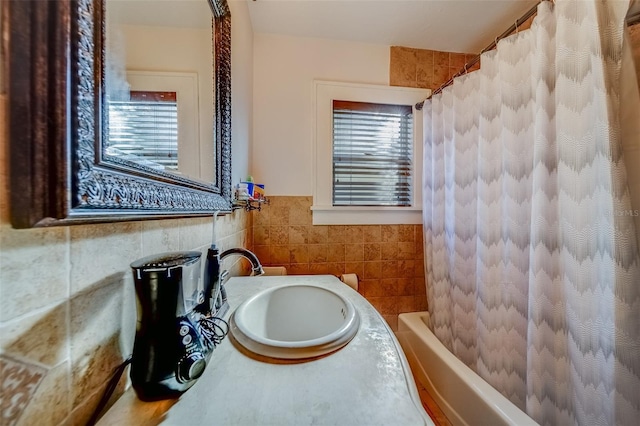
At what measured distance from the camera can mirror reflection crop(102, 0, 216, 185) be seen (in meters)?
0.37

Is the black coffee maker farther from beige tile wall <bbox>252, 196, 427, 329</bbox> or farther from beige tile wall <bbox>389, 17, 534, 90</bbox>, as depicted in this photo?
beige tile wall <bbox>389, 17, 534, 90</bbox>

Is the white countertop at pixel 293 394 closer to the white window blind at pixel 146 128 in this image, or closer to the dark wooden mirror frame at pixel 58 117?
the dark wooden mirror frame at pixel 58 117

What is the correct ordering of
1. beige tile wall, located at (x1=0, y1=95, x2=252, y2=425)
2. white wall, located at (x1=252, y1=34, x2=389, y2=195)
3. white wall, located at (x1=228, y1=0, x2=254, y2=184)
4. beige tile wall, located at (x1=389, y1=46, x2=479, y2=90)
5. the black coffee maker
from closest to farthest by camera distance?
beige tile wall, located at (x1=0, y1=95, x2=252, y2=425) < the black coffee maker < white wall, located at (x1=228, y1=0, x2=254, y2=184) < white wall, located at (x1=252, y1=34, x2=389, y2=195) < beige tile wall, located at (x1=389, y1=46, x2=479, y2=90)

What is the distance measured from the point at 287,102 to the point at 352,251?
115 centimetres

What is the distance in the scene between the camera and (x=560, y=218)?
2.42 feet

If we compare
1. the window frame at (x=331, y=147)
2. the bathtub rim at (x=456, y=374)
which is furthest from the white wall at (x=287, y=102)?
the bathtub rim at (x=456, y=374)

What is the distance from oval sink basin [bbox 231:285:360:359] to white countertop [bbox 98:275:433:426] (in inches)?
1.5

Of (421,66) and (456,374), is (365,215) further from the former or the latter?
(421,66)

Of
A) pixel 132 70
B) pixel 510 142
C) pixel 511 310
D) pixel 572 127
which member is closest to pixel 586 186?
pixel 572 127

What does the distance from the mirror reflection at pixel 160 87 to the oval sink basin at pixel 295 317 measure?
41 cm

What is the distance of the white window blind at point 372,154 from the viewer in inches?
62.7

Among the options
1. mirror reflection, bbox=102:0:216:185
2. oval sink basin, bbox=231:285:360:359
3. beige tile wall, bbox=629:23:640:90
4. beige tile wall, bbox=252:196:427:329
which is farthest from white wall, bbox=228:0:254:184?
beige tile wall, bbox=629:23:640:90

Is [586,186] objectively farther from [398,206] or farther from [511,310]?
[398,206]

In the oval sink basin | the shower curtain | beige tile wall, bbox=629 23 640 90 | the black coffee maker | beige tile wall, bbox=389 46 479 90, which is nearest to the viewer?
the black coffee maker
